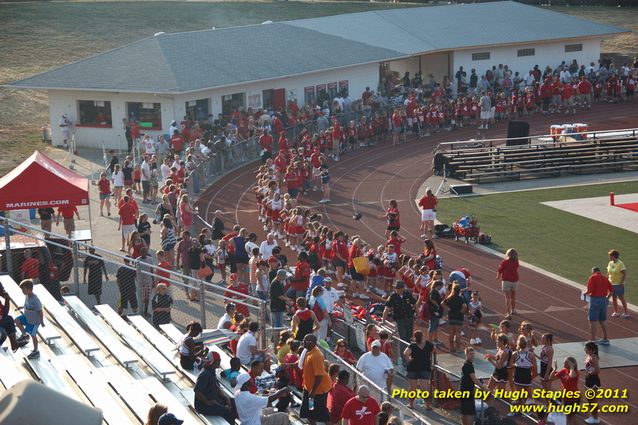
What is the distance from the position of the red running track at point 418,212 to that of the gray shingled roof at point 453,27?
7717 millimetres

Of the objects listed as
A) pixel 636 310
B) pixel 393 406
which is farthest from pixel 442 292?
pixel 393 406

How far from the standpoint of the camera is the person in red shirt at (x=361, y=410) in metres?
12.2

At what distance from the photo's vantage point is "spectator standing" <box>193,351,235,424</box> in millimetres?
12070

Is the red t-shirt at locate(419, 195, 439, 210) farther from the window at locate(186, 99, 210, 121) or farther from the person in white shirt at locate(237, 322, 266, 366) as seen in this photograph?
the window at locate(186, 99, 210, 121)

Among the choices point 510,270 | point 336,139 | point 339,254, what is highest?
point 336,139

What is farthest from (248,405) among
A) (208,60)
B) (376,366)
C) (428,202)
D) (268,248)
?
(208,60)

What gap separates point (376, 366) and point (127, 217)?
11.1 m

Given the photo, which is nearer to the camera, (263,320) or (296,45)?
(263,320)

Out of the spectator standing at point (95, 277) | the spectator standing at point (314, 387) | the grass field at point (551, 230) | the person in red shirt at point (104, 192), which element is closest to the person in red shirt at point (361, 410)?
the spectator standing at point (314, 387)

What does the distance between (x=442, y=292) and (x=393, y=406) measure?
580 cm

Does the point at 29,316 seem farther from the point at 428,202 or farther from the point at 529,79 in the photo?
the point at 529,79

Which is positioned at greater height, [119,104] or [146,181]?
[119,104]

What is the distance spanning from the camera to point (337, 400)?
1285 centimetres

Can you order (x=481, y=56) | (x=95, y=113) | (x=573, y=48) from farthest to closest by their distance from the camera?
1. (x=573, y=48)
2. (x=481, y=56)
3. (x=95, y=113)
